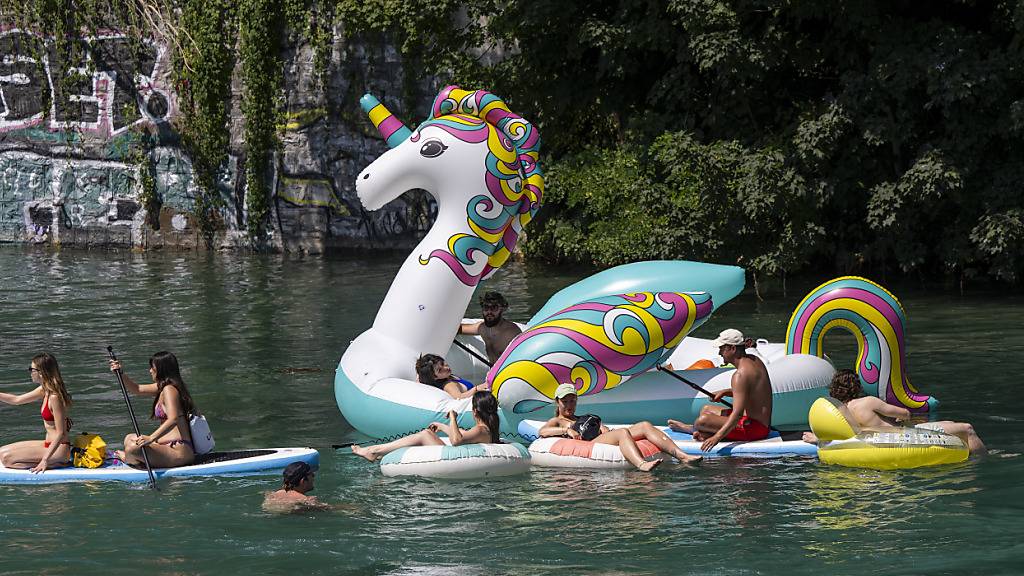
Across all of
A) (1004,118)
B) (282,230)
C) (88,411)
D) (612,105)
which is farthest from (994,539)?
(282,230)

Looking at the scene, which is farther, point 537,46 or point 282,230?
point 282,230

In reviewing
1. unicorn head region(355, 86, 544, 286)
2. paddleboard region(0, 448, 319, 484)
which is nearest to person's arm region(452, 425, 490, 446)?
paddleboard region(0, 448, 319, 484)

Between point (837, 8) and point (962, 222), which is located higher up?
point (837, 8)

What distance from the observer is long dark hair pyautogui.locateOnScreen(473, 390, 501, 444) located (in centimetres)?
1045

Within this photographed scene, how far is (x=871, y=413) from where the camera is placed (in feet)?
33.9

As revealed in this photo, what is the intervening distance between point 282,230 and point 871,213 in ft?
43.6

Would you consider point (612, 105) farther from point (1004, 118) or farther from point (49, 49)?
point (49, 49)

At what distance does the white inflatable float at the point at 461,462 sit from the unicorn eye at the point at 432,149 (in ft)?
10.8

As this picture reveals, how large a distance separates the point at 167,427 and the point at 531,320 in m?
3.56

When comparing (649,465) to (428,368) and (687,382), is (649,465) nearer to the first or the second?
(687,382)

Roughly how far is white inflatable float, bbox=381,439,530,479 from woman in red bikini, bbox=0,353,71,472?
2417 millimetres

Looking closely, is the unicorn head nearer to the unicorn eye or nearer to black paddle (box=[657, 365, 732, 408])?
the unicorn eye

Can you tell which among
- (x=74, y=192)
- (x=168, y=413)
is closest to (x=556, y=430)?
(x=168, y=413)

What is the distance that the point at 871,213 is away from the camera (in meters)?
19.6
